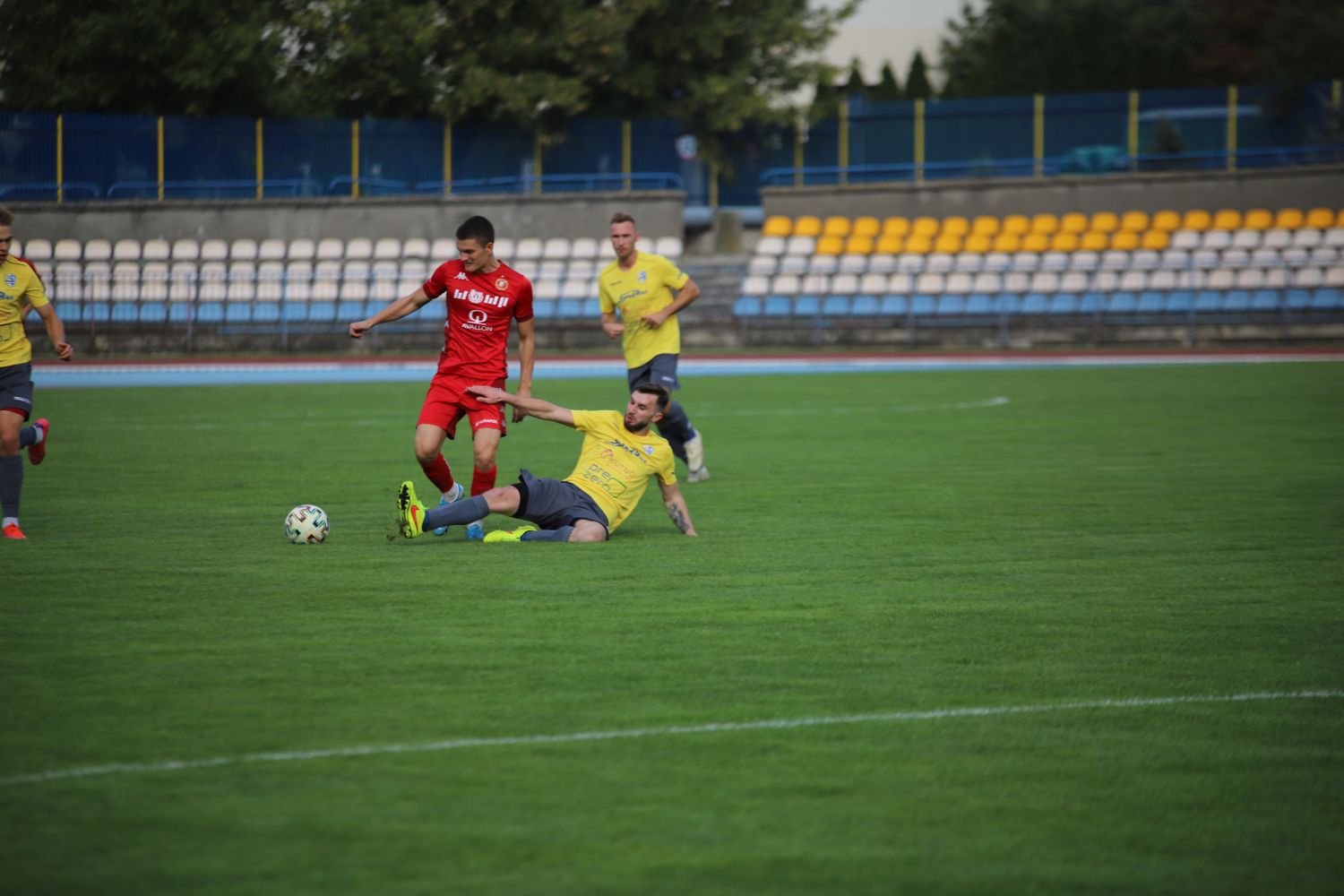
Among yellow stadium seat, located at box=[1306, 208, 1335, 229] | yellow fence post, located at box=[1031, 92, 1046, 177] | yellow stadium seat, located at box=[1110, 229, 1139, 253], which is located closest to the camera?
yellow stadium seat, located at box=[1110, 229, 1139, 253]

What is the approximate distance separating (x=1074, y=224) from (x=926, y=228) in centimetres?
319

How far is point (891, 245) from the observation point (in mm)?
33219

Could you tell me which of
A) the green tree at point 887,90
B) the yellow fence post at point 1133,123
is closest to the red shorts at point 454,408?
the yellow fence post at point 1133,123

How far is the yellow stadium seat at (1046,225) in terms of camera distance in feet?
108

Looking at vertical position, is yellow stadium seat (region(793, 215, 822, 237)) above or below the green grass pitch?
above

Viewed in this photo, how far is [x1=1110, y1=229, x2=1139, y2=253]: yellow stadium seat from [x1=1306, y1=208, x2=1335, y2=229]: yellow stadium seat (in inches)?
139

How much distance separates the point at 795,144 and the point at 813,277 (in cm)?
949

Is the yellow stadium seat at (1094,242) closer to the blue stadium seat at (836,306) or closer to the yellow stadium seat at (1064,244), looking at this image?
Result: the yellow stadium seat at (1064,244)

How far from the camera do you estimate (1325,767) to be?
4875 millimetres

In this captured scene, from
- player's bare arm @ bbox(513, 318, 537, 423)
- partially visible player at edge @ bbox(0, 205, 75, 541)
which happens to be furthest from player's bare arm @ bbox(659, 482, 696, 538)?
partially visible player at edge @ bbox(0, 205, 75, 541)

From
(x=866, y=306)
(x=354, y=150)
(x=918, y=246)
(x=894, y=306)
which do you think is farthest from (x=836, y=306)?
(x=354, y=150)

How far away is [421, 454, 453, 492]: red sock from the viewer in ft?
31.2

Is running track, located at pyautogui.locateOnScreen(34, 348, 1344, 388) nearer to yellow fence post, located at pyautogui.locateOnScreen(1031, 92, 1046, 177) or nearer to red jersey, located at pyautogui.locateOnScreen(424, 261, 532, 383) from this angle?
yellow fence post, located at pyautogui.locateOnScreen(1031, 92, 1046, 177)

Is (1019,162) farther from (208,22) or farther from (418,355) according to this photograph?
(208,22)
